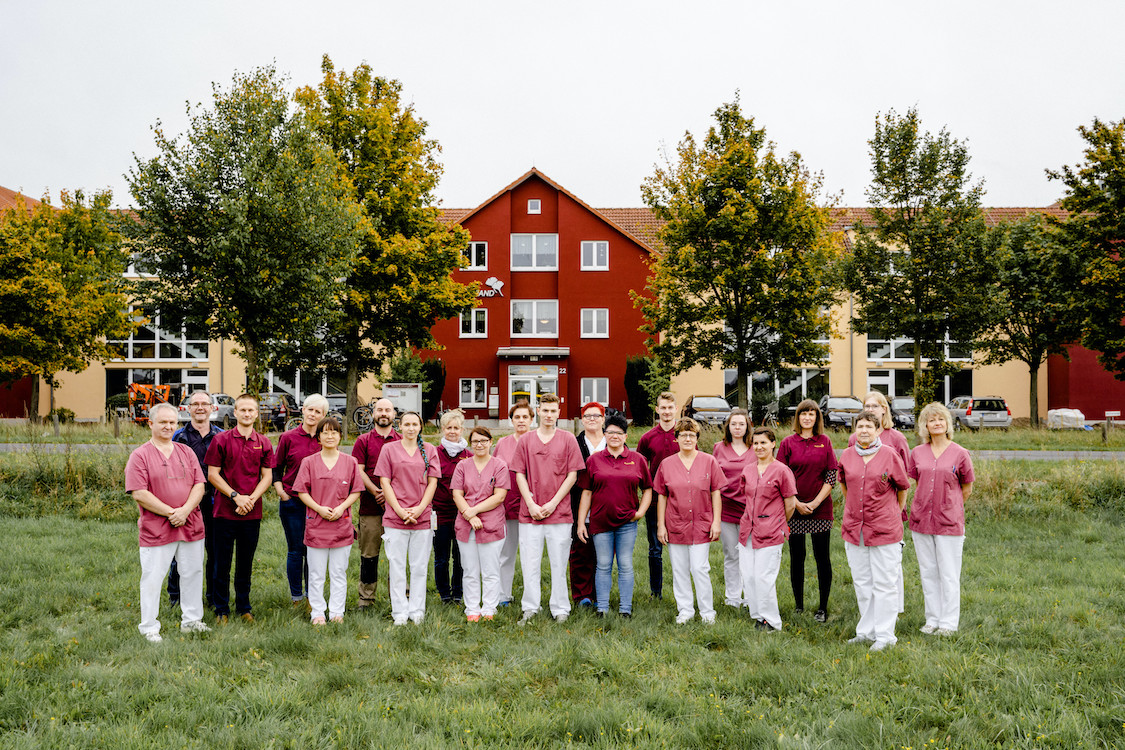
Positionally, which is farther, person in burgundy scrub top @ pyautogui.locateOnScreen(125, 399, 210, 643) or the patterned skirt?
the patterned skirt

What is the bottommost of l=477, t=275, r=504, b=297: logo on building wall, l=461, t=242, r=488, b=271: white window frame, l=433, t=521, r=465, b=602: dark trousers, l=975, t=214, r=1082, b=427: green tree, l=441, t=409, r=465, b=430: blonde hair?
l=433, t=521, r=465, b=602: dark trousers

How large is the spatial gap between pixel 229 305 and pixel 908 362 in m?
32.0

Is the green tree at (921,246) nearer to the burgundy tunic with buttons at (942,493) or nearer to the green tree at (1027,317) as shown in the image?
the green tree at (1027,317)

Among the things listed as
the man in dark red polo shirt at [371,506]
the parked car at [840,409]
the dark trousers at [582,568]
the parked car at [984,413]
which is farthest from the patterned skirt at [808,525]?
the parked car at [984,413]

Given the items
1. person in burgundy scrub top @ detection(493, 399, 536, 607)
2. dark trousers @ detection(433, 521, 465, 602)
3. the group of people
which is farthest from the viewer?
dark trousers @ detection(433, 521, 465, 602)

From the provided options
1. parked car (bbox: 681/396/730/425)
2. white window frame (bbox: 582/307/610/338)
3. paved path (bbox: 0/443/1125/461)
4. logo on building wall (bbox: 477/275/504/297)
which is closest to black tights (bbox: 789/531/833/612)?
paved path (bbox: 0/443/1125/461)

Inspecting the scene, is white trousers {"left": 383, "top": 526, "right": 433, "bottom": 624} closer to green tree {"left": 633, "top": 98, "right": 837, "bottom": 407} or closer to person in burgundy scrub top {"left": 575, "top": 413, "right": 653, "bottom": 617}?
person in burgundy scrub top {"left": 575, "top": 413, "right": 653, "bottom": 617}

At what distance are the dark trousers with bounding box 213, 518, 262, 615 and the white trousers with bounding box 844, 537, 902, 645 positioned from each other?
4.93 m

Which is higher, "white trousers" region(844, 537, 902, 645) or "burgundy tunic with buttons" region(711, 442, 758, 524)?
"burgundy tunic with buttons" region(711, 442, 758, 524)

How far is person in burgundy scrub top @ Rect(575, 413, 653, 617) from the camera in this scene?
248 inches

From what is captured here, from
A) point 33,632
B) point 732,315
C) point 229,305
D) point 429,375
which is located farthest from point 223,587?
point 429,375

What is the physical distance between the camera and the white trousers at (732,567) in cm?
Result: 660

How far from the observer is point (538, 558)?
6375 mm

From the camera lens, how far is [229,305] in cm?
1616
